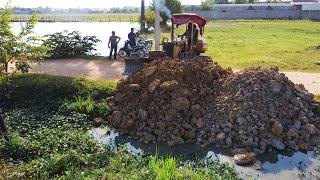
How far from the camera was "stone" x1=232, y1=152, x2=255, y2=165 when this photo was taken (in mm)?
9789

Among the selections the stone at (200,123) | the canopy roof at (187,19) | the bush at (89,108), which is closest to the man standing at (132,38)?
the canopy roof at (187,19)

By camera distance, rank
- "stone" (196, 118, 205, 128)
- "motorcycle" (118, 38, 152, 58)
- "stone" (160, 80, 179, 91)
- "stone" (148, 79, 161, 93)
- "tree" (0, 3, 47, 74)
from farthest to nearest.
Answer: "motorcycle" (118, 38, 152, 58)
"tree" (0, 3, 47, 74)
"stone" (148, 79, 161, 93)
"stone" (160, 80, 179, 91)
"stone" (196, 118, 205, 128)

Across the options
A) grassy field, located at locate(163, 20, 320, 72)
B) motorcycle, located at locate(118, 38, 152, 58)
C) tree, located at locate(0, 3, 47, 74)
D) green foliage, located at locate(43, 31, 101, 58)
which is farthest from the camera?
green foliage, located at locate(43, 31, 101, 58)

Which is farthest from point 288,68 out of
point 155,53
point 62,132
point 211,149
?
point 62,132

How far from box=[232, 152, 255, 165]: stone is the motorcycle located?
27.4 ft

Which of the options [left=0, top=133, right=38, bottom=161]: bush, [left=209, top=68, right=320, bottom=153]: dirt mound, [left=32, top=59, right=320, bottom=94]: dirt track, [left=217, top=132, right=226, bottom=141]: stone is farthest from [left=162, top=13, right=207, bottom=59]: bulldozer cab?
[left=0, top=133, right=38, bottom=161]: bush

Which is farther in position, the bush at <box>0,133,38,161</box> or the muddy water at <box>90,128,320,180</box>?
the bush at <box>0,133,38,161</box>

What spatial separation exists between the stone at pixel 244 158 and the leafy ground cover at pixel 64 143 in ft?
1.71

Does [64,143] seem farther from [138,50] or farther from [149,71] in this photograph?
[138,50]

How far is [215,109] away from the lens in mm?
11664

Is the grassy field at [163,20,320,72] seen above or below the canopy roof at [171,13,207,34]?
below

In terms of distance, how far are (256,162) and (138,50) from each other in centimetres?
921

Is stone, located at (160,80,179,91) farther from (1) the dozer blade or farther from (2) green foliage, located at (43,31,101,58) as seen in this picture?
(2) green foliage, located at (43,31,101,58)

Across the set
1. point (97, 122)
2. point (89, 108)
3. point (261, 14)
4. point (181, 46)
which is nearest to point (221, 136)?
point (97, 122)
